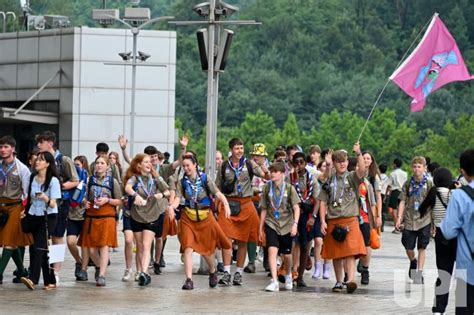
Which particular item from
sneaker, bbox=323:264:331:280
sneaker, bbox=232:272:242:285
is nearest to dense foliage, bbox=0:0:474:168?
sneaker, bbox=323:264:331:280

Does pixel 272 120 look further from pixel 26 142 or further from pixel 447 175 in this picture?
pixel 447 175

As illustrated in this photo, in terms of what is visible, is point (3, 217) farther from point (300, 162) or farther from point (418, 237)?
point (418, 237)

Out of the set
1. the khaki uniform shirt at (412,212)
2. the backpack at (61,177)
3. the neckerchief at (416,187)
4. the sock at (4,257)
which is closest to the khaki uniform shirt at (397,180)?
the khaki uniform shirt at (412,212)

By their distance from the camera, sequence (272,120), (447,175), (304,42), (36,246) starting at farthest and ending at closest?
(304,42)
(272,120)
(36,246)
(447,175)

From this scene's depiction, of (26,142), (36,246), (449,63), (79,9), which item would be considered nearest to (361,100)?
(79,9)

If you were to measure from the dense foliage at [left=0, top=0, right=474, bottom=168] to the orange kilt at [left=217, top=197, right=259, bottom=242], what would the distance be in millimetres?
72013

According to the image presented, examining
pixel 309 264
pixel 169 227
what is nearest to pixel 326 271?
pixel 309 264

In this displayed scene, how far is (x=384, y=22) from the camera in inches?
5118

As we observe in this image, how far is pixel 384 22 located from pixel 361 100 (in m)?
20.6

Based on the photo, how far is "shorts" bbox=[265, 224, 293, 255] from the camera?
15.5 m

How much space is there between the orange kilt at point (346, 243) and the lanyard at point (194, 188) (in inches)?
63.9

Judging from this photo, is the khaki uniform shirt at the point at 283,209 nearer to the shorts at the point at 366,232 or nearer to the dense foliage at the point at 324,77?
the shorts at the point at 366,232

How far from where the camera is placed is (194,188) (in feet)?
50.0

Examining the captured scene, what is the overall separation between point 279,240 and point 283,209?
373 millimetres
